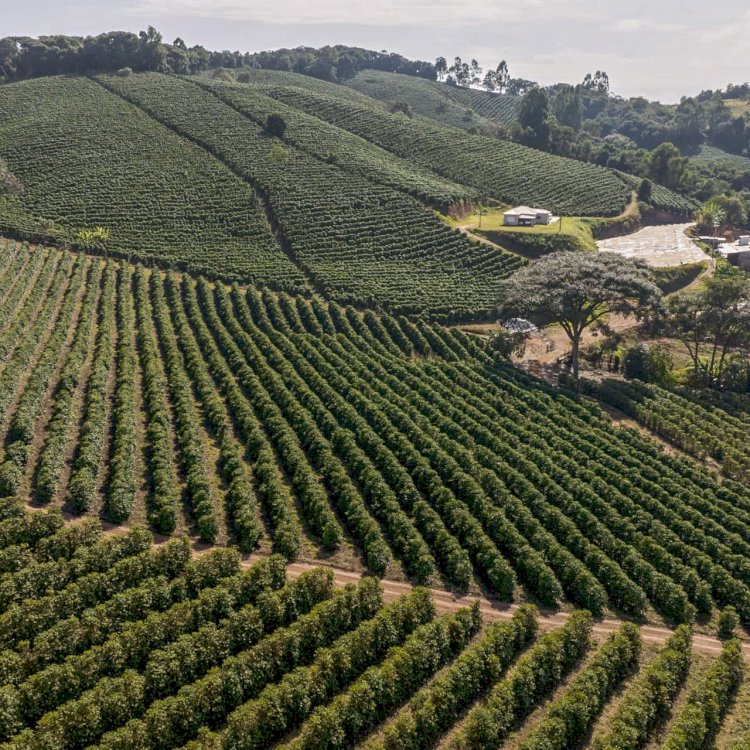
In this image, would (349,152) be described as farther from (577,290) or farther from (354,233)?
(577,290)

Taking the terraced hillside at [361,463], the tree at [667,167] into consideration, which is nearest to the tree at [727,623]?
the terraced hillside at [361,463]

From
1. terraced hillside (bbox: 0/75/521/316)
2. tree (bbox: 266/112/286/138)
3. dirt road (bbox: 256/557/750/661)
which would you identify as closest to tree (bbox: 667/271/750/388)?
terraced hillside (bbox: 0/75/521/316)

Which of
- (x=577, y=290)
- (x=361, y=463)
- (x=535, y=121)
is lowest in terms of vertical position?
(x=361, y=463)

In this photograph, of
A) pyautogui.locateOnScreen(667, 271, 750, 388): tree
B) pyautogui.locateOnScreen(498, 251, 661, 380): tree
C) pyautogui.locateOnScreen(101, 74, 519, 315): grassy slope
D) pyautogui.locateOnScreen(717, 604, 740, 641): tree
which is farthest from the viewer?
pyautogui.locateOnScreen(101, 74, 519, 315): grassy slope

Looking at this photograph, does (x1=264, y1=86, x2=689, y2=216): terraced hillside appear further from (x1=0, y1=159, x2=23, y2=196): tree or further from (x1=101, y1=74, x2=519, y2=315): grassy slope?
(x1=0, y1=159, x2=23, y2=196): tree

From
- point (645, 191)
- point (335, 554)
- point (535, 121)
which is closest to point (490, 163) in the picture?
point (645, 191)

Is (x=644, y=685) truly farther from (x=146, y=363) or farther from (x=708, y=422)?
(x=146, y=363)

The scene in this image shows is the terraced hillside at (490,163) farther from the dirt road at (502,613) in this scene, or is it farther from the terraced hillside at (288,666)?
the terraced hillside at (288,666)
